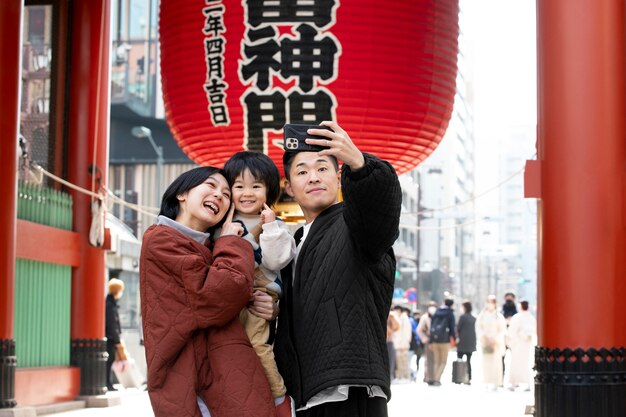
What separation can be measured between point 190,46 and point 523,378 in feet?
36.4

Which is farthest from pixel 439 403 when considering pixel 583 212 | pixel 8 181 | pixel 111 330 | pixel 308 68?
pixel 308 68

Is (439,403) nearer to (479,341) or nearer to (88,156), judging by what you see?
(479,341)

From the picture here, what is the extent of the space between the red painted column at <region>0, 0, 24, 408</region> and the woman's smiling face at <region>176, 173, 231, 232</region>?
6.38 m

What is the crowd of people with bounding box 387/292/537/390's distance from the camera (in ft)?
55.5

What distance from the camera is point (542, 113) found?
8070mm

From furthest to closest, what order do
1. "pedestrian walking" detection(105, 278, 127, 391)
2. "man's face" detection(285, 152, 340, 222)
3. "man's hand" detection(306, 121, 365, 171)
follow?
"pedestrian walking" detection(105, 278, 127, 391)
"man's face" detection(285, 152, 340, 222)
"man's hand" detection(306, 121, 365, 171)

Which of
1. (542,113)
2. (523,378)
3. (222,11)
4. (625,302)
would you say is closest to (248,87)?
(222,11)

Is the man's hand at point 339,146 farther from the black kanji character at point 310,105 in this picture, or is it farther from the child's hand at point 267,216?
the black kanji character at point 310,105

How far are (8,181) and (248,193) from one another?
652 centimetres

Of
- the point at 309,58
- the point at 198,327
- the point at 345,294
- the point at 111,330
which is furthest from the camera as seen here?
the point at 111,330

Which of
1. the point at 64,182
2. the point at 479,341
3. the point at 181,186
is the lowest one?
the point at 479,341

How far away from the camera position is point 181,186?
395 centimetres

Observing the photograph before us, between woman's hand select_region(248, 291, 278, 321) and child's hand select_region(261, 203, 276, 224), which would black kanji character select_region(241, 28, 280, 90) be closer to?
child's hand select_region(261, 203, 276, 224)

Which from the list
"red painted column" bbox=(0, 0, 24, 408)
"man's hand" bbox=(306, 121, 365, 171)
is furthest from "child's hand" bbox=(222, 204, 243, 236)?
"red painted column" bbox=(0, 0, 24, 408)
